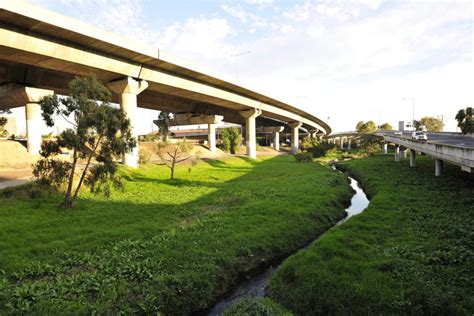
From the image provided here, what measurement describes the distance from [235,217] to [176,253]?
20.1 ft

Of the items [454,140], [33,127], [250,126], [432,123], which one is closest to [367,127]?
[432,123]

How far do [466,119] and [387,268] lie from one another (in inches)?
1886

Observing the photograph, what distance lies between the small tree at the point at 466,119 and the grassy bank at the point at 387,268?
36323 millimetres

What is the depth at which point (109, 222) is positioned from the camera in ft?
55.1

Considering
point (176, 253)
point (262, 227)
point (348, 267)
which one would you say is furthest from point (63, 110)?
point (348, 267)

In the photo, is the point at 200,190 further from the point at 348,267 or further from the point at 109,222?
the point at 348,267

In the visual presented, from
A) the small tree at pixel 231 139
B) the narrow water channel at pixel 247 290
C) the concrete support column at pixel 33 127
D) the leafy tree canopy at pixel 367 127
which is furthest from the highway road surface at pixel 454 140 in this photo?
the leafy tree canopy at pixel 367 127

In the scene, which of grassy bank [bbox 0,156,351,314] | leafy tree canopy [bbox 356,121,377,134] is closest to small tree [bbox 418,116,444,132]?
leafy tree canopy [bbox 356,121,377,134]

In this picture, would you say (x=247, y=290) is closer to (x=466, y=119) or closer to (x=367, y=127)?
(x=466, y=119)

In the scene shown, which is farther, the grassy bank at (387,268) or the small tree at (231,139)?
the small tree at (231,139)

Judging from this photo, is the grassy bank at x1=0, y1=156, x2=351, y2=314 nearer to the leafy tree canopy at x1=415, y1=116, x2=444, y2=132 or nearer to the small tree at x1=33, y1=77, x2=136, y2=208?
the small tree at x1=33, y1=77, x2=136, y2=208

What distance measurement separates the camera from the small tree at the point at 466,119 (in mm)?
47562

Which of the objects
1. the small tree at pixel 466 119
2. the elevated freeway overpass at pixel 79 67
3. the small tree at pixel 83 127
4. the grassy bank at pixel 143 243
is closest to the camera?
the grassy bank at pixel 143 243

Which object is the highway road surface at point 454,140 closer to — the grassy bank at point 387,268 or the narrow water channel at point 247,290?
the grassy bank at point 387,268
